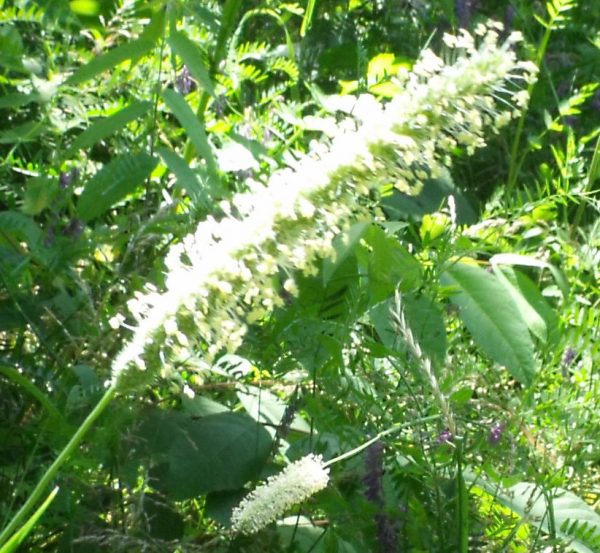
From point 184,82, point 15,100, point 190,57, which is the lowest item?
point 190,57

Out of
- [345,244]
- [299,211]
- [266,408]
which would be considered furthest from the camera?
[266,408]

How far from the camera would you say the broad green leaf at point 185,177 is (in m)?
1.20

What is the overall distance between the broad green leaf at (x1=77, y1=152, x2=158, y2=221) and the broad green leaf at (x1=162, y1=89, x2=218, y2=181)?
0.09 metres

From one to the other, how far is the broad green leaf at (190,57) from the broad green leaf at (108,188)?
0.14 m

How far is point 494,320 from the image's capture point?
1165 mm

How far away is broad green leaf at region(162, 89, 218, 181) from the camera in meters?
1.17

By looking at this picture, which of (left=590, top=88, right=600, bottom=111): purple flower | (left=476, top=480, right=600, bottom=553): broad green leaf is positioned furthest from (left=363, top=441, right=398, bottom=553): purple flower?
(left=590, top=88, right=600, bottom=111): purple flower

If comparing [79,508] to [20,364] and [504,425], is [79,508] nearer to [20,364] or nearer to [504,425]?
[20,364]

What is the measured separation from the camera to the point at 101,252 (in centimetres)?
141

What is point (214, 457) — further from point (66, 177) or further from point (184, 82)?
point (184, 82)

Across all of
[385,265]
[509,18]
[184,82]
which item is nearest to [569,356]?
[385,265]

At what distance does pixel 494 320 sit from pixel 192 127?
0.37 m

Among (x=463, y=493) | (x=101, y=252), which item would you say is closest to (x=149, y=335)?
(x=463, y=493)

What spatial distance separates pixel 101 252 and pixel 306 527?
0.44 meters
